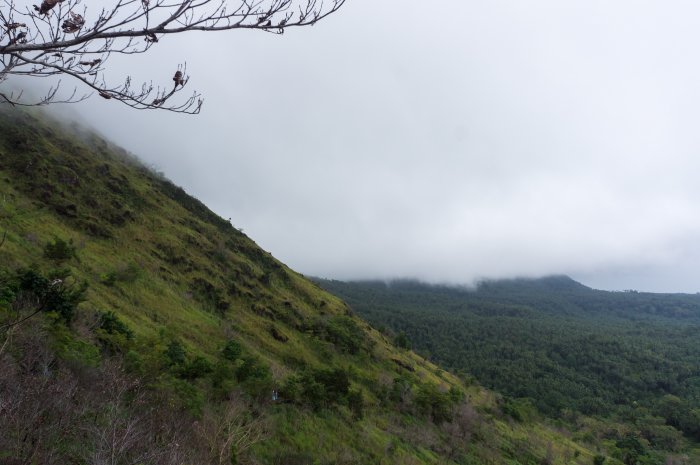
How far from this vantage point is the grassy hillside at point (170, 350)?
37.3 feet

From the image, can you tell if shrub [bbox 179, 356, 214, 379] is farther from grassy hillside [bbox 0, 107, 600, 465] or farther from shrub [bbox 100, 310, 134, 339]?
shrub [bbox 100, 310, 134, 339]

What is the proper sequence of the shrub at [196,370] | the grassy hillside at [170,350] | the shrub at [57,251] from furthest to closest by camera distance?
the shrub at [57,251]
the shrub at [196,370]
the grassy hillside at [170,350]

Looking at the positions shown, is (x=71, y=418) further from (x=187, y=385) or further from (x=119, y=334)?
(x=119, y=334)

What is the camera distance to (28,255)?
23.7m

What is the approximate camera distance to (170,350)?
20000 mm

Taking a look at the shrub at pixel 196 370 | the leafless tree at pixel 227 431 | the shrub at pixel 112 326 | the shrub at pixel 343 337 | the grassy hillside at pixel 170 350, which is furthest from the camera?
the shrub at pixel 343 337

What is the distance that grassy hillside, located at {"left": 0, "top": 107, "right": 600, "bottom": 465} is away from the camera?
11.4 meters

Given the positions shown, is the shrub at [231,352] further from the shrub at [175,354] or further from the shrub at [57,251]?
the shrub at [57,251]

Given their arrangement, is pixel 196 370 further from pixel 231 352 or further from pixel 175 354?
pixel 231 352

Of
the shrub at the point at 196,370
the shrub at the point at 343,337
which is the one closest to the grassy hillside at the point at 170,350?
the shrub at the point at 196,370

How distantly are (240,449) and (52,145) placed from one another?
43.0m

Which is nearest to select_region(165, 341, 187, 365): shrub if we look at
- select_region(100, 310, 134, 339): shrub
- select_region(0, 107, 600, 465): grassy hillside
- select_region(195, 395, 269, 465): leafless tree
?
select_region(0, 107, 600, 465): grassy hillside

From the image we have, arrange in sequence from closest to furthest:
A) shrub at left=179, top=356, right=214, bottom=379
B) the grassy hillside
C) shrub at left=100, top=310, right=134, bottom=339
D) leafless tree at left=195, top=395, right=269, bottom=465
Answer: the grassy hillside, leafless tree at left=195, top=395, right=269, bottom=465, shrub at left=179, top=356, right=214, bottom=379, shrub at left=100, top=310, right=134, bottom=339

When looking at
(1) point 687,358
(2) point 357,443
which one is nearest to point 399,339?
(2) point 357,443
